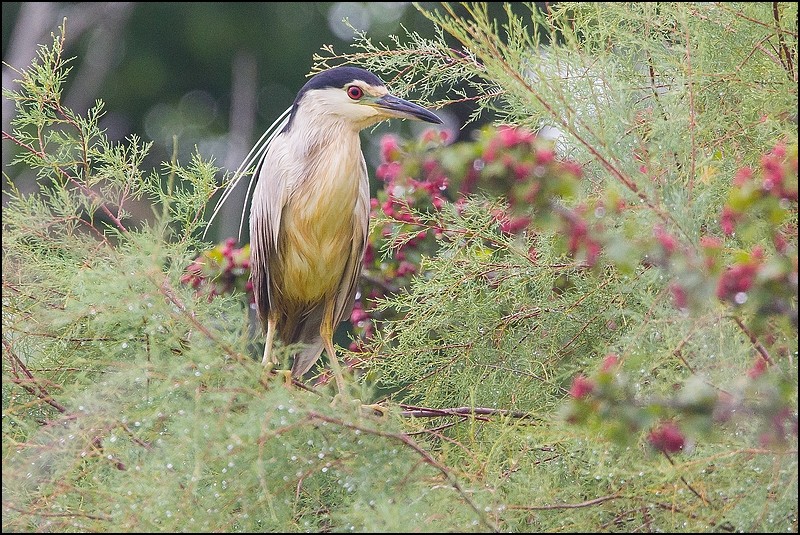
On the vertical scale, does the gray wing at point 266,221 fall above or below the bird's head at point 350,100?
below

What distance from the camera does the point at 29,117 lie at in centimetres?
162

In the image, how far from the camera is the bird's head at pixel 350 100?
1983 mm

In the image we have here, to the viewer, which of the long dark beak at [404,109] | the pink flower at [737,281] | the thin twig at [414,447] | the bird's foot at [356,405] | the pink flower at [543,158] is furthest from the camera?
the long dark beak at [404,109]

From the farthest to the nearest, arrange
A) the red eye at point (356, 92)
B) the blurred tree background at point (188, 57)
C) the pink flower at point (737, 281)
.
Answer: the blurred tree background at point (188, 57), the red eye at point (356, 92), the pink flower at point (737, 281)

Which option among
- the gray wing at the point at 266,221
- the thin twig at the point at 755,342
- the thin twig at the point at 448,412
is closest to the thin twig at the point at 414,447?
the thin twig at the point at 448,412

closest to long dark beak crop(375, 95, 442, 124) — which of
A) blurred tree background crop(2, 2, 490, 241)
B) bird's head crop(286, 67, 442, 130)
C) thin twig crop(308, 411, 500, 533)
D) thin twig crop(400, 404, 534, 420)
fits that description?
bird's head crop(286, 67, 442, 130)

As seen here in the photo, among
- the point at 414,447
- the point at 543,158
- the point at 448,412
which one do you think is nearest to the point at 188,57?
the point at 448,412

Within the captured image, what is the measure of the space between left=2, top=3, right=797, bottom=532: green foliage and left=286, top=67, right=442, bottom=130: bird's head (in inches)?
10.6

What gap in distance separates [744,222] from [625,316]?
456 millimetres

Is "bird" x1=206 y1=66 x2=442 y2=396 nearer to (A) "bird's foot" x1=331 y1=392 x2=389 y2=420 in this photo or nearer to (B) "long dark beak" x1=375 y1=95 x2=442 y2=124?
(B) "long dark beak" x1=375 y1=95 x2=442 y2=124

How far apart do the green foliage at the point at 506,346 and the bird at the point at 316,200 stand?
1.27 feet

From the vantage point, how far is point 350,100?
2.06 meters

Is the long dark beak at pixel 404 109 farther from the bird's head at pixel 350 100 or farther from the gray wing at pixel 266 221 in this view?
the gray wing at pixel 266 221

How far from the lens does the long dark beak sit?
1.90 metres
